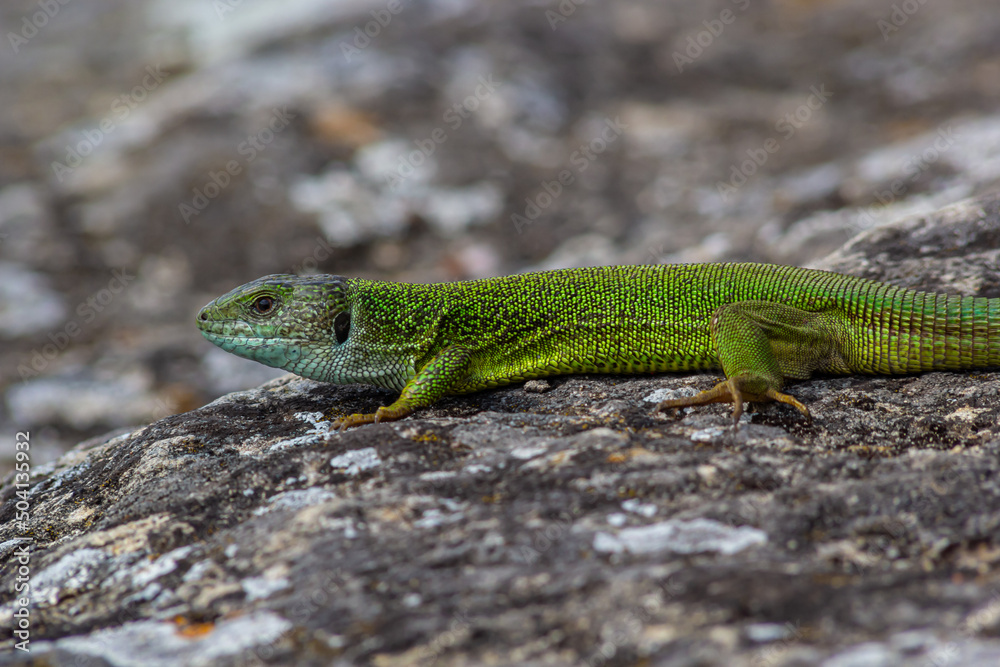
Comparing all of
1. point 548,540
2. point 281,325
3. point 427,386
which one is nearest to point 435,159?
point 281,325

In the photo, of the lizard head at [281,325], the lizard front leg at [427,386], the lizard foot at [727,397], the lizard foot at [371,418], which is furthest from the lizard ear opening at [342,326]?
the lizard foot at [727,397]

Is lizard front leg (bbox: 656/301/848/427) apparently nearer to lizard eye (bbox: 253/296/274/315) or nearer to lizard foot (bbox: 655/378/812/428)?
lizard foot (bbox: 655/378/812/428)

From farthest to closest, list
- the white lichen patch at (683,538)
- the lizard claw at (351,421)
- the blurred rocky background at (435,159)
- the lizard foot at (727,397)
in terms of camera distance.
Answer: the blurred rocky background at (435,159), the lizard claw at (351,421), the lizard foot at (727,397), the white lichen patch at (683,538)

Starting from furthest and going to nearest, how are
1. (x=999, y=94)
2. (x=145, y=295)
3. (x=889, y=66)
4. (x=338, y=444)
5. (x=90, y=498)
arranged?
(x=889, y=66) < (x=999, y=94) < (x=145, y=295) < (x=90, y=498) < (x=338, y=444)

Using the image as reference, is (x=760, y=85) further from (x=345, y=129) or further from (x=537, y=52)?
(x=345, y=129)

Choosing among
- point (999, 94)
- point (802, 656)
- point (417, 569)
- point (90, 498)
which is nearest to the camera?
point (802, 656)

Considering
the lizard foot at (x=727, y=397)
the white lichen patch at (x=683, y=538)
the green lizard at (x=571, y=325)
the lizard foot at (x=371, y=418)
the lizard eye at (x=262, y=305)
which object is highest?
the lizard eye at (x=262, y=305)

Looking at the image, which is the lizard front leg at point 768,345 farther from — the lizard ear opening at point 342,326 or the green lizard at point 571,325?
the lizard ear opening at point 342,326

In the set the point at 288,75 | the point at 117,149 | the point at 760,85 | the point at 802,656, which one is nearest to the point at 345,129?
the point at 288,75
